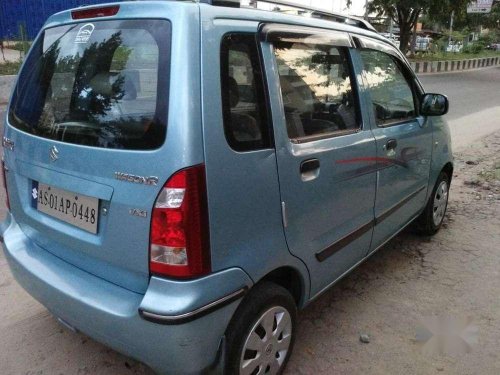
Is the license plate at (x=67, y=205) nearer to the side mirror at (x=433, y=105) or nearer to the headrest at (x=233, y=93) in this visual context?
the headrest at (x=233, y=93)

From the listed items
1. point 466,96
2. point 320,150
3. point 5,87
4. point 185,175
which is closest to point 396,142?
point 320,150

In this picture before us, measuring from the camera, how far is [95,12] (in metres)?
2.04

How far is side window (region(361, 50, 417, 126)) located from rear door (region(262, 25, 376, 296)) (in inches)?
9.1

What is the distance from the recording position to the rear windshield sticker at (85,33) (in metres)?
2.05

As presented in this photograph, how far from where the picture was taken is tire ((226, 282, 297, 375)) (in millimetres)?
1946

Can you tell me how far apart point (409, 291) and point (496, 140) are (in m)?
6.38

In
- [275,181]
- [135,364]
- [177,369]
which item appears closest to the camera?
[177,369]

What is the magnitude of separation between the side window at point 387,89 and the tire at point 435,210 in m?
0.86

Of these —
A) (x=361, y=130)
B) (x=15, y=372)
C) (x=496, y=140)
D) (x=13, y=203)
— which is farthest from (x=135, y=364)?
(x=496, y=140)

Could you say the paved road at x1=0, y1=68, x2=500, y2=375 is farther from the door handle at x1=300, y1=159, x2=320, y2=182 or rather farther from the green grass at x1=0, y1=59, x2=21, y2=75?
the green grass at x1=0, y1=59, x2=21, y2=75

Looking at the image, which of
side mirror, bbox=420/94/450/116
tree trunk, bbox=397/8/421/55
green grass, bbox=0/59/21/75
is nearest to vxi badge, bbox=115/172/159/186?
side mirror, bbox=420/94/450/116

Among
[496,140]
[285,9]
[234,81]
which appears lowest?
[496,140]

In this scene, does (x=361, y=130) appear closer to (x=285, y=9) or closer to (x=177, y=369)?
(x=285, y=9)

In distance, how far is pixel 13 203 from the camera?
7.83ft
